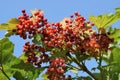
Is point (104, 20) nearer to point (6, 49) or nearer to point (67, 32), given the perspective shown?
point (67, 32)

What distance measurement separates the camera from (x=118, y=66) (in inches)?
214

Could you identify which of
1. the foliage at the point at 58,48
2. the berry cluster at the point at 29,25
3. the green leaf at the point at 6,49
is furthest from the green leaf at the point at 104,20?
the green leaf at the point at 6,49

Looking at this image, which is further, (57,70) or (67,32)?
(67,32)

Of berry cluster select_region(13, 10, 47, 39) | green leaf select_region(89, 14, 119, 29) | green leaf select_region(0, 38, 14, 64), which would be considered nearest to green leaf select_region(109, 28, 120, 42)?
green leaf select_region(89, 14, 119, 29)

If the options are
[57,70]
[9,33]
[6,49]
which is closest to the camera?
[57,70]

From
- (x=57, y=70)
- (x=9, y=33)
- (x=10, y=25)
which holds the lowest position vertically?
(x=57, y=70)

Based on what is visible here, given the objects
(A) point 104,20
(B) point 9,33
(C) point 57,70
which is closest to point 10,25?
(B) point 9,33

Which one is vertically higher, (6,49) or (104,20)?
(104,20)

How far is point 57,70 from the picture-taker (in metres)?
5.13

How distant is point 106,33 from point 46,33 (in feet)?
3.59

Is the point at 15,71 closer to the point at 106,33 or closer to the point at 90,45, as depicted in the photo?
the point at 90,45

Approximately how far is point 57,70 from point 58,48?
57 cm

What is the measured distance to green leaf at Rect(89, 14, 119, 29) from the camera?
6027 mm

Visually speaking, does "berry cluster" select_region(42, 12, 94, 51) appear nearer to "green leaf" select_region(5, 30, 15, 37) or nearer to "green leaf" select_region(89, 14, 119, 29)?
"green leaf" select_region(89, 14, 119, 29)
